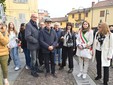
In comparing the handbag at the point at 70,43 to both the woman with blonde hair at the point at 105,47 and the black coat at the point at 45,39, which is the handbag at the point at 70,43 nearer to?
the black coat at the point at 45,39

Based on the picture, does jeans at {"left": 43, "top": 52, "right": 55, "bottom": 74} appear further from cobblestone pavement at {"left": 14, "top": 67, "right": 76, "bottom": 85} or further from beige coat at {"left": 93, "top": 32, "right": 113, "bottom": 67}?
beige coat at {"left": 93, "top": 32, "right": 113, "bottom": 67}

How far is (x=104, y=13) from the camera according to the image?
173ft

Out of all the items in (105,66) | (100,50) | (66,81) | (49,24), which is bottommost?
(66,81)

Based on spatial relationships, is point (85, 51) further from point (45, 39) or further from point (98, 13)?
point (98, 13)

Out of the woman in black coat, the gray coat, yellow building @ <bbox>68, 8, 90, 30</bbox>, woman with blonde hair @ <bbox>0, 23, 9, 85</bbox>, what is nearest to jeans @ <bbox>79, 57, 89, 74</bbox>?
the woman in black coat

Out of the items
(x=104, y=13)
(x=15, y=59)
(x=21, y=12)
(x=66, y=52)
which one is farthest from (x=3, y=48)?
(x=104, y=13)

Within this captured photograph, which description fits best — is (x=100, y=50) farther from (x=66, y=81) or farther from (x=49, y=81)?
(x=49, y=81)

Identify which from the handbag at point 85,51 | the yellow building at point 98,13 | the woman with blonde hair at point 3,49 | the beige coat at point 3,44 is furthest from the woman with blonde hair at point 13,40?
the yellow building at point 98,13

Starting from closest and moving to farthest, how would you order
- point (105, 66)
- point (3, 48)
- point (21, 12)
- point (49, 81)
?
point (3, 48), point (105, 66), point (49, 81), point (21, 12)

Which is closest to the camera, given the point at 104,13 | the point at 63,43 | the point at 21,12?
the point at 63,43

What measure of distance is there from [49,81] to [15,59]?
186 cm

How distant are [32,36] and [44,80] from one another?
54.2 inches

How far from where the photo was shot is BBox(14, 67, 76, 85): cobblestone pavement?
6.27m

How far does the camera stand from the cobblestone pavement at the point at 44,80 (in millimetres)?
6273
